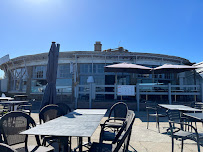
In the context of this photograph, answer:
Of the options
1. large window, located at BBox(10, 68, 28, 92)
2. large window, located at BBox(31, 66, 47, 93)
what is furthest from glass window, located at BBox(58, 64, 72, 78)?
large window, located at BBox(10, 68, 28, 92)

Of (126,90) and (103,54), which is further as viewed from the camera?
(103,54)

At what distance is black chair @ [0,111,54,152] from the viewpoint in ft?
6.86

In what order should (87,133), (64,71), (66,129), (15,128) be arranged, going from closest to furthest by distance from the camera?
(87,133), (66,129), (15,128), (64,71)

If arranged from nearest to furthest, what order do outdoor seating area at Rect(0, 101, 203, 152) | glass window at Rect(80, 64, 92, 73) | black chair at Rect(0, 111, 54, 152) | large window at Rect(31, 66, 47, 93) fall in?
outdoor seating area at Rect(0, 101, 203, 152)
black chair at Rect(0, 111, 54, 152)
glass window at Rect(80, 64, 92, 73)
large window at Rect(31, 66, 47, 93)

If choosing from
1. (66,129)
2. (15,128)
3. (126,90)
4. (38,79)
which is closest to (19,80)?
(38,79)

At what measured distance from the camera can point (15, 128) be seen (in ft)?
7.37

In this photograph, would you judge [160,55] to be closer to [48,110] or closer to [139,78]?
[139,78]

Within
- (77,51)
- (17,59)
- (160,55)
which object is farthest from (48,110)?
(17,59)

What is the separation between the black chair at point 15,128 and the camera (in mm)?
2092

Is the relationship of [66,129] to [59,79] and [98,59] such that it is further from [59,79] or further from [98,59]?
[59,79]

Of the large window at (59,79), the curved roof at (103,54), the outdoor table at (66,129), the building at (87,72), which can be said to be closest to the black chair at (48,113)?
the outdoor table at (66,129)

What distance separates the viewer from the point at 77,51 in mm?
13211

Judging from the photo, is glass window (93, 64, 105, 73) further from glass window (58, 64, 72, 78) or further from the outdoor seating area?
the outdoor seating area

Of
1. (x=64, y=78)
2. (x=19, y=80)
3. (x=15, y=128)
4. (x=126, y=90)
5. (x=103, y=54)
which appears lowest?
(x=15, y=128)
